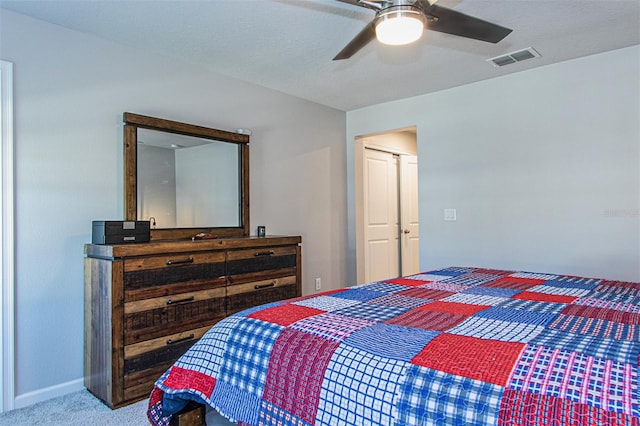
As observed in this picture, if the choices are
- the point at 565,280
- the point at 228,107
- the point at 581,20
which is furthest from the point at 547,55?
the point at 228,107

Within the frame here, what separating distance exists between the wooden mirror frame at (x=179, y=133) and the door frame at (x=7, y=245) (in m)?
0.64

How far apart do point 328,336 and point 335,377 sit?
156 mm

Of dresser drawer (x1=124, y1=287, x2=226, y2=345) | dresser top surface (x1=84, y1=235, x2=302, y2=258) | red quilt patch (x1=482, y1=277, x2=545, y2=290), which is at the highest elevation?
dresser top surface (x1=84, y1=235, x2=302, y2=258)

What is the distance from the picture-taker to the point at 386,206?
17.7 feet

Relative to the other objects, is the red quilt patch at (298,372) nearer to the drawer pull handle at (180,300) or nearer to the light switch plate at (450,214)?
the drawer pull handle at (180,300)

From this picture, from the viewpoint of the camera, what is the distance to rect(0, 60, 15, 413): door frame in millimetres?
2354

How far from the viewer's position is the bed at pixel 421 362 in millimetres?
920

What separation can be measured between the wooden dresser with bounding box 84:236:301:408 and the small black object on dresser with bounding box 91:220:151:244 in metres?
0.07

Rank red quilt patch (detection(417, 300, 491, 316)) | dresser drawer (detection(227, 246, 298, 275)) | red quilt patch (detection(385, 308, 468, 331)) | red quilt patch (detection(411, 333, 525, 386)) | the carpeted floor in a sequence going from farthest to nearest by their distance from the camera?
dresser drawer (detection(227, 246, 298, 275)), the carpeted floor, red quilt patch (detection(417, 300, 491, 316)), red quilt patch (detection(385, 308, 468, 331)), red quilt patch (detection(411, 333, 525, 386))

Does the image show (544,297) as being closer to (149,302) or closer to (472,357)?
(472,357)

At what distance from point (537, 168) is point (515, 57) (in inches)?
36.9

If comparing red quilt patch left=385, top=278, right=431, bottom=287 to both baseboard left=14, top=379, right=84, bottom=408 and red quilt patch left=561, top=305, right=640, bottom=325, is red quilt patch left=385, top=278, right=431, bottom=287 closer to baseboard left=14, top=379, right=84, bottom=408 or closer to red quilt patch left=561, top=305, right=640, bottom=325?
red quilt patch left=561, top=305, right=640, bottom=325

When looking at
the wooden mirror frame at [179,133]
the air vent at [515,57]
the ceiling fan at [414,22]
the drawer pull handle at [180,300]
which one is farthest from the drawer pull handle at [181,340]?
the air vent at [515,57]

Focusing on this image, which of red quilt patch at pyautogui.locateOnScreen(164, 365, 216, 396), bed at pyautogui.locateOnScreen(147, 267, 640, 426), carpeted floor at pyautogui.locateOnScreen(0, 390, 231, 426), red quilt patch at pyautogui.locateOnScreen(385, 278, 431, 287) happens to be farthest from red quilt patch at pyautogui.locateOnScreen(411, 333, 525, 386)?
carpeted floor at pyautogui.locateOnScreen(0, 390, 231, 426)
